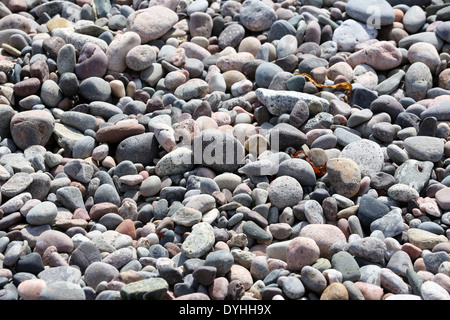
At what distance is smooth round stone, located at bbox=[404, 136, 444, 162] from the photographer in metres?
3.48

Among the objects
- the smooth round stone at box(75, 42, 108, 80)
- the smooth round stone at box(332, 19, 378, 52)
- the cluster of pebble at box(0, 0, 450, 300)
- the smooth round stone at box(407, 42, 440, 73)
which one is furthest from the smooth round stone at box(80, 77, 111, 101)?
the smooth round stone at box(407, 42, 440, 73)

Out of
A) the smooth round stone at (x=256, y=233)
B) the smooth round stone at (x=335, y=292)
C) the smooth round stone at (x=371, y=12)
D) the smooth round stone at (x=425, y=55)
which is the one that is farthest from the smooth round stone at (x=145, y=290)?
the smooth round stone at (x=371, y=12)

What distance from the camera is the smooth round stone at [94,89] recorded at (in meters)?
4.07

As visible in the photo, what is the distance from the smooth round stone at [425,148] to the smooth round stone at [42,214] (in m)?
2.31

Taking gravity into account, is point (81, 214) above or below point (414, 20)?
below

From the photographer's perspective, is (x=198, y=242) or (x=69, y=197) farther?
(x=69, y=197)

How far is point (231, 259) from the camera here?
273cm

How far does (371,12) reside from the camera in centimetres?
477

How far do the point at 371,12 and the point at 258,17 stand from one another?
3.36ft

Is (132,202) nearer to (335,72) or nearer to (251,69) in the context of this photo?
(251,69)

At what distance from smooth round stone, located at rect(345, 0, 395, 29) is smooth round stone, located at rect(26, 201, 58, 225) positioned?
3249mm

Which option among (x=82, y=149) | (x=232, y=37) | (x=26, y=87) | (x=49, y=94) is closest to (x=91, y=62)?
(x=49, y=94)

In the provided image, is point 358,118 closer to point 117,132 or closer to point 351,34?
point 351,34

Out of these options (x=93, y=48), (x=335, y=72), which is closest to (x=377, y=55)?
(x=335, y=72)
